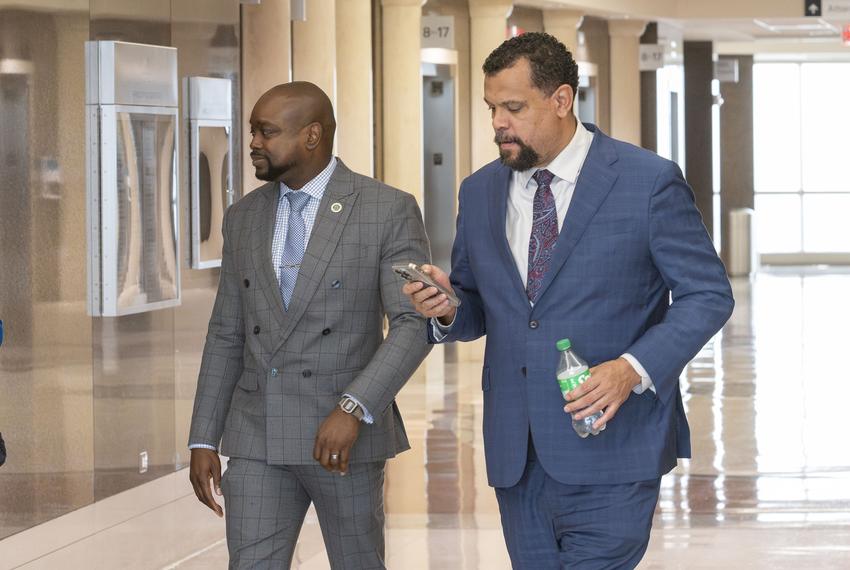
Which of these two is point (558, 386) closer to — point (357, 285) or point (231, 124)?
point (357, 285)

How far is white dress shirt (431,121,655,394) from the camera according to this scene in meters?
3.56

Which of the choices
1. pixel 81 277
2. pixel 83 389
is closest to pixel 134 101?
pixel 81 277

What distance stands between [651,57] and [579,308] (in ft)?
61.0

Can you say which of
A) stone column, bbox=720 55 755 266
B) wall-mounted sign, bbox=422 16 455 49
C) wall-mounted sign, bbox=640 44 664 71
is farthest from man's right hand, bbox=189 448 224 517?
stone column, bbox=720 55 755 266

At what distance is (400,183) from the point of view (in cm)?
1407

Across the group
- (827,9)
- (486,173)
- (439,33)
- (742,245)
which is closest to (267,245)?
(486,173)

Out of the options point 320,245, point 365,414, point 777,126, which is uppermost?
point 777,126

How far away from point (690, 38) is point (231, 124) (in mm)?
18596

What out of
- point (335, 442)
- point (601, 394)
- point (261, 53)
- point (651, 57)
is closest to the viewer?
point (601, 394)

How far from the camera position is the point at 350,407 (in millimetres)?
3836

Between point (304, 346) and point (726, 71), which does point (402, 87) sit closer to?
point (304, 346)

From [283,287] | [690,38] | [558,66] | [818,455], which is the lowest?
[818,455]

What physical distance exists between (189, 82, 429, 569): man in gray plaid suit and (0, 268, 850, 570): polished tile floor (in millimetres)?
2341

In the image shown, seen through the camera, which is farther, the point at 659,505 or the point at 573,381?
the point at 659,505
